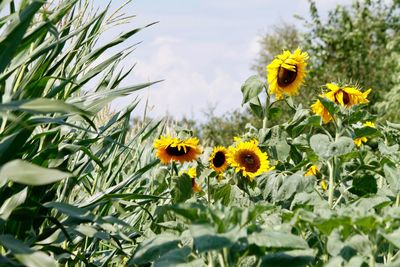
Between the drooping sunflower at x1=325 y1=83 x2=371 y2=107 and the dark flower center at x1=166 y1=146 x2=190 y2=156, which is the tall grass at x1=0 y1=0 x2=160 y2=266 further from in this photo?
the drooping sunflower at x1=325 y1=83 x2=371 y2=107

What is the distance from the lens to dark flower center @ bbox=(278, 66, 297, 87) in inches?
138

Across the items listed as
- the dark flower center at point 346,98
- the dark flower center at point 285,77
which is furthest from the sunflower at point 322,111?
the dark flower center at point 285,77

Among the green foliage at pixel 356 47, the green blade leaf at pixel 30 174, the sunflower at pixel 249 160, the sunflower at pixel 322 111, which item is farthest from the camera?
the green foliage at pixel 356 47

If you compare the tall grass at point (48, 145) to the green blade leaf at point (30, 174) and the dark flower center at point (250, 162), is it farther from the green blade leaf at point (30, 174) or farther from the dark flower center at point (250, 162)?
the dark flower center at point (250, 162)

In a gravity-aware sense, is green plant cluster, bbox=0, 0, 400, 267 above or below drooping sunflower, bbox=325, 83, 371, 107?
below

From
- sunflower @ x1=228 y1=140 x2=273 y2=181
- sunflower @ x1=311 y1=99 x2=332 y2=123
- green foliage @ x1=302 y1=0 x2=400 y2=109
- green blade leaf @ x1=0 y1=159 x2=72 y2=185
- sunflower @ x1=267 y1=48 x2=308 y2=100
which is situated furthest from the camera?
green foliage @ x1=302 y1=0 x2=400 y2=109

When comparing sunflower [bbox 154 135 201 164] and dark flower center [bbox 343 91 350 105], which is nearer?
sunflower [bbox 154 135 201 164]

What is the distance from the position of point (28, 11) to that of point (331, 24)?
17452 millimetres

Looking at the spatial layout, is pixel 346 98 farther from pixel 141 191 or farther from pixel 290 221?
pixel 290 221

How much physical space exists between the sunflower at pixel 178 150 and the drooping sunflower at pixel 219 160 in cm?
11

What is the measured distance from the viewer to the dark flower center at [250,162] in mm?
3162

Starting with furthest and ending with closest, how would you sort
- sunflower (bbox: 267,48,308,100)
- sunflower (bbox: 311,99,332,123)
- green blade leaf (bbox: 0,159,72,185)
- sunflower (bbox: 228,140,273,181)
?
sunflower (bbox: 267,48,308,100)
sunflower (bbox: 311,99,332,123)
sunflower (bbox: 228,140,273,181)
green blade leaf (bbox: 0,159,72,185)

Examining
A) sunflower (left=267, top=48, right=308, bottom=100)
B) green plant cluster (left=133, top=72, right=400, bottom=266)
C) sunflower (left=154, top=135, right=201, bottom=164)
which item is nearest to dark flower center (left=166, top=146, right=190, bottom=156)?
sunflower (left=154, top=135, right=201, bottom=164)

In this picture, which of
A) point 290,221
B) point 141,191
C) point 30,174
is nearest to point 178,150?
point 141,191
